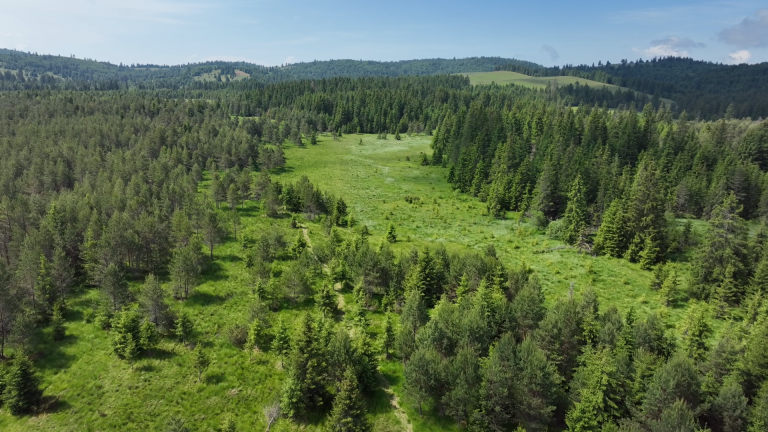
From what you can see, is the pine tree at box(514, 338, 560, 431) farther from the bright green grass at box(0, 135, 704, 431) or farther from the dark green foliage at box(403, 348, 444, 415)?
the dark green foliage at box(403, 348, 444, 415)

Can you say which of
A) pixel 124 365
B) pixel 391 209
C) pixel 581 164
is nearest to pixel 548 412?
pixel 124 365

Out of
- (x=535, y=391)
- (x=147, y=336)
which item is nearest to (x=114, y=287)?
(x=147, y=336)

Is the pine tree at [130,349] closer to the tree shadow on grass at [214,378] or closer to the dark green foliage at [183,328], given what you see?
the dark green foliage at [183,328]

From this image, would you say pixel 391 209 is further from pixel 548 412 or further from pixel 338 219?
pixel 548 412

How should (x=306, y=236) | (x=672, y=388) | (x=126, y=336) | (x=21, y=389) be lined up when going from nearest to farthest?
(x=672, y=388) < (x=21, y=389) < (x=126, y=336) < (x=306, y=236)

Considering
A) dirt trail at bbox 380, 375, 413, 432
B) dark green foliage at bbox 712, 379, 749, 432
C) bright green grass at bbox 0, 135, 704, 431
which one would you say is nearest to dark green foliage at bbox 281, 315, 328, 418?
bright green grass at bbox 0, 135, 704, 431

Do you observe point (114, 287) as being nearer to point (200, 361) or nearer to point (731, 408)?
point (200, 361)
